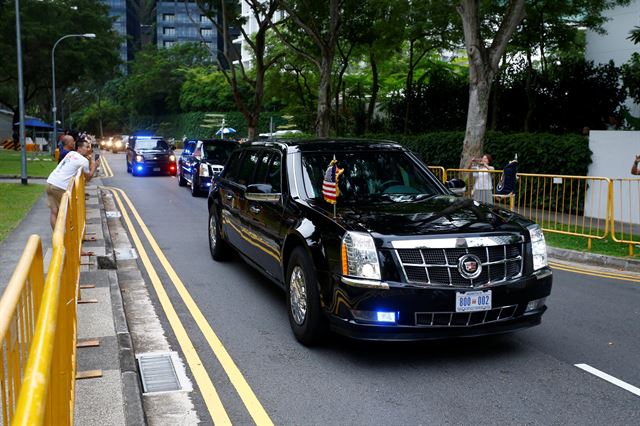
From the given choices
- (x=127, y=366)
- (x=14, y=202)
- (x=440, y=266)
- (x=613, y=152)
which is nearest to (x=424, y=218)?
(x=440, y=266)

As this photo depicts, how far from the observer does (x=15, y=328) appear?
2.49 m

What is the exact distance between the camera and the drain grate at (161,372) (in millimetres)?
5196

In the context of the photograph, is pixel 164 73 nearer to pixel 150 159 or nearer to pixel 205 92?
Answer: pixel 205 92

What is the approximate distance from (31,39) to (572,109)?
35860 mm

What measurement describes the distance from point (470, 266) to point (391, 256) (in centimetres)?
63

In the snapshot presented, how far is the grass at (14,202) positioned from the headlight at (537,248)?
8.62 m

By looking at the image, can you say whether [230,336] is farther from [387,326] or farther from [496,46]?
[496,46]

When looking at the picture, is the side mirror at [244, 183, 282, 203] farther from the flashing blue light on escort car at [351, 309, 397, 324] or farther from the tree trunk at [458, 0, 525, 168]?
the tree trunk at [458, 0, 525, 168]

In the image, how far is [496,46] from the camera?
15.5 meters

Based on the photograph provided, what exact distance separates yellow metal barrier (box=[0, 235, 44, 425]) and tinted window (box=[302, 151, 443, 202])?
3915 millimetres

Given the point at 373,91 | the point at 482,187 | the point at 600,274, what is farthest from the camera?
the point at 373,91

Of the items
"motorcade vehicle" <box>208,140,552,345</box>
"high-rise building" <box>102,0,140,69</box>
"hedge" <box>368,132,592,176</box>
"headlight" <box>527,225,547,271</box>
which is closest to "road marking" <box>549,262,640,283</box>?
"motorcade vehicle" <box>208,140,552,345</box>

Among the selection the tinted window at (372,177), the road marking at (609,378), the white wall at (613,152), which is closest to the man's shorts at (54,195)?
the tinted window at (372,177)

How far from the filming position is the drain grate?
520 cm
